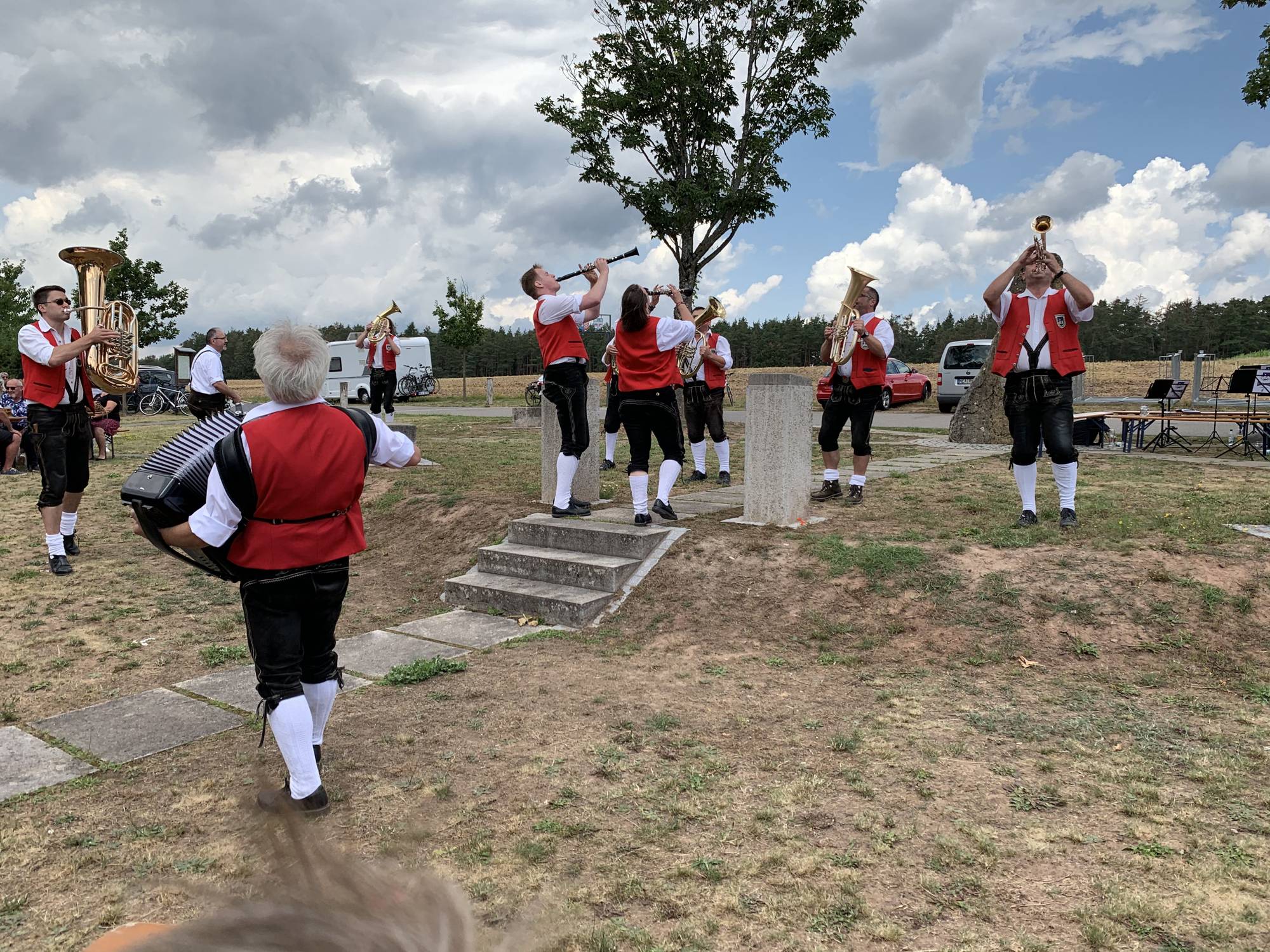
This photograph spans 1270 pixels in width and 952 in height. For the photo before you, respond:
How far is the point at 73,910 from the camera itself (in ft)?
8.83

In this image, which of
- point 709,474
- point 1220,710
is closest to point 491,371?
point 709,474

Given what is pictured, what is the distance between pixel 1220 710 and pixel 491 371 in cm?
10850

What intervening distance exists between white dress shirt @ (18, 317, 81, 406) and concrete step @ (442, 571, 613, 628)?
3484mm

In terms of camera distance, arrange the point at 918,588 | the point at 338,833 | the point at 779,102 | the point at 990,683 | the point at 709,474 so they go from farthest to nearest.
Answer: the point at 779,102 < the point at 709,474 < the point at 918,588 < the point at 990,683 < the point at 338,833

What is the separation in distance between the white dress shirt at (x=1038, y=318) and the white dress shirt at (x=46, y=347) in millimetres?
7313

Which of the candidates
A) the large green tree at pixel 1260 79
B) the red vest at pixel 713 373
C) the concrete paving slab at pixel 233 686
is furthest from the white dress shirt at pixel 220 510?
the large green tree at pixel 1260 79

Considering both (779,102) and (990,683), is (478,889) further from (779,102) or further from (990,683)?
(779,102)

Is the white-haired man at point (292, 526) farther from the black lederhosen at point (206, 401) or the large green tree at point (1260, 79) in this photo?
the large green tree at point (1260, 79)

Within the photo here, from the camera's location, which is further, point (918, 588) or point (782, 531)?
point (782, 531)

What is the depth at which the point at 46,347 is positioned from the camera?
6.78m

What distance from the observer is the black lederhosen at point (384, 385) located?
12.9 metres

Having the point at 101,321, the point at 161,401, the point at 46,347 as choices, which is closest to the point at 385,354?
the point at 101,321

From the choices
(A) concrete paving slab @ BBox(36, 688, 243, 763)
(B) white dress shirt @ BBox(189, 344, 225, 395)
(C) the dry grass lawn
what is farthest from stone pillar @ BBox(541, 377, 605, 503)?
(B) white dress shirt @ BBox(189, 344, 225, 395)

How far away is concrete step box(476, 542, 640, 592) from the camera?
636 cm
